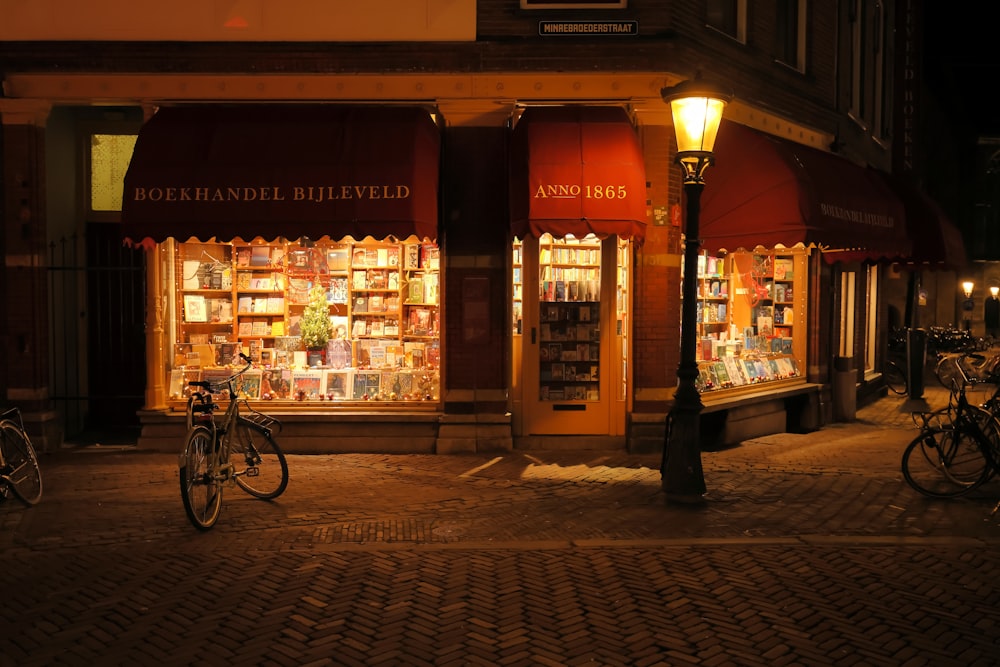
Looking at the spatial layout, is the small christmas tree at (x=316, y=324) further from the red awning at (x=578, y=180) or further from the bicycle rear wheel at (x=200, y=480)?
the bicycle rear wheel at (x=200, y=480)

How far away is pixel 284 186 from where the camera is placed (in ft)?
34.4

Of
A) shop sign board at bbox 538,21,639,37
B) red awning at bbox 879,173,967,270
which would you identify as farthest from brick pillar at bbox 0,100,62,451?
red awning at bbox 879,173,967,270

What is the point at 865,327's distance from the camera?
59.8 ft

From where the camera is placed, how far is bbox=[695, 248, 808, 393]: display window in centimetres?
1279

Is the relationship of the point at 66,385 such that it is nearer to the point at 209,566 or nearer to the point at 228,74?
the point at 228,74

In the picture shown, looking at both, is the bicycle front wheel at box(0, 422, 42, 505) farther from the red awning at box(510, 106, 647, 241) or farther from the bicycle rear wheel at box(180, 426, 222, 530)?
the red awning at box(510, 106, 647, 241)

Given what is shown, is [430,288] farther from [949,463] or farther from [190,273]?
[949,463]

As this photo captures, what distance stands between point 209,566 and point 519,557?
238cm

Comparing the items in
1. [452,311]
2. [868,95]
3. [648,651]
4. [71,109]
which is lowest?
[648,651]

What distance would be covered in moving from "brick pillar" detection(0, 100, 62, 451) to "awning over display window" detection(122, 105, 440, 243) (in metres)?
1.52

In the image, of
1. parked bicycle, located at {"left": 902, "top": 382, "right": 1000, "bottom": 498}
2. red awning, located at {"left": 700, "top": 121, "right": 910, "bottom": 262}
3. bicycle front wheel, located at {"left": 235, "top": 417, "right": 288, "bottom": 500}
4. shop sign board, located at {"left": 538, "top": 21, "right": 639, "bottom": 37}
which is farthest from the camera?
red awning, located at {"left": 700, "top": 121, "right": 910, "bottom": 262}

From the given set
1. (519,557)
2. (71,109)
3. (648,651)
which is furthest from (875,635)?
(71,109)

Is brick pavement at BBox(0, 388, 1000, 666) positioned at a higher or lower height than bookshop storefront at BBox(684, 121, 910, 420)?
lower

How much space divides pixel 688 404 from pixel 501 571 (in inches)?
120
